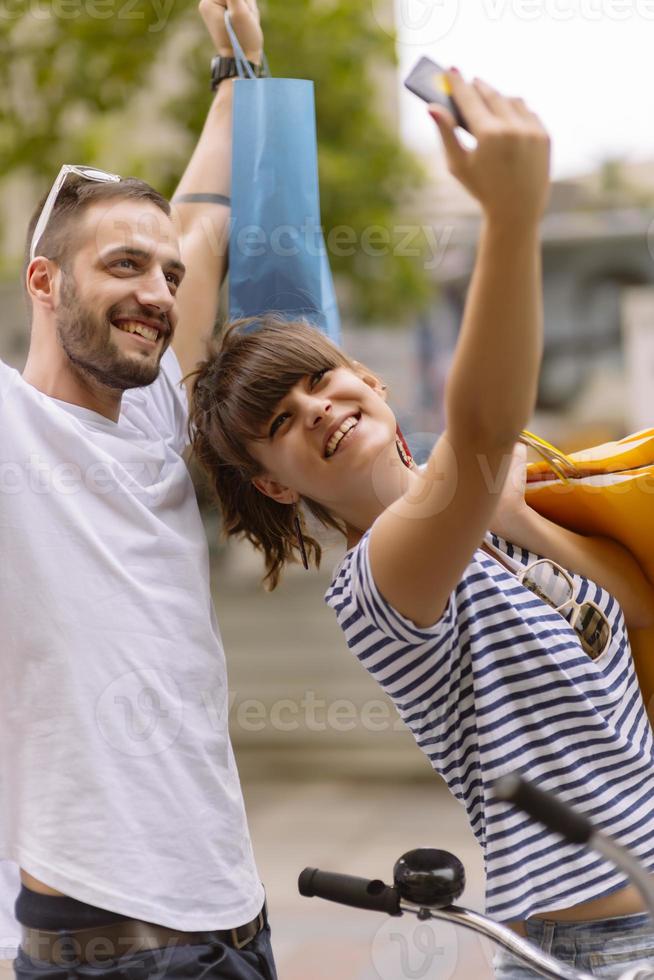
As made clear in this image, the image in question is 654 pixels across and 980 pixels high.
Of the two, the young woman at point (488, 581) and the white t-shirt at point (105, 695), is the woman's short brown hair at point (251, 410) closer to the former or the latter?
the young woman at point (488, 581)

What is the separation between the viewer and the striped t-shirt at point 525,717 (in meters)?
1.62

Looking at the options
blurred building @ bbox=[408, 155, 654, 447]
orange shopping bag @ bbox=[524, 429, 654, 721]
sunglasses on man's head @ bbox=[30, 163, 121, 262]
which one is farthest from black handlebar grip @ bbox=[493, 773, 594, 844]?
blurred building @ bbox=[408, 155, 654, 447]

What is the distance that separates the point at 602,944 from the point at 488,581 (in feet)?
1.67

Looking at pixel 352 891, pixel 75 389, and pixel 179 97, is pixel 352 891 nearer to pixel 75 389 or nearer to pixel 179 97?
pixel 75 389

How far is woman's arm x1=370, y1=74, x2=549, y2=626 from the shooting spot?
3.91 feet

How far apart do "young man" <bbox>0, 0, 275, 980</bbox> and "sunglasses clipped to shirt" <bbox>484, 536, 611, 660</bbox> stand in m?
0.53

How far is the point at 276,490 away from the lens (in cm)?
192

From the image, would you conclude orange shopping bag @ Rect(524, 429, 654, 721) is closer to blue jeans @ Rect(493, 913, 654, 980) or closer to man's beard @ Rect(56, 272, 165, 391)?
blue jeans @ Rect(493, 913, 654, 980)

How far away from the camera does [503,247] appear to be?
122 cm

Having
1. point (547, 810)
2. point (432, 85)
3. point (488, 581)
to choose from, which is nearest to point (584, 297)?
point (488, 581)

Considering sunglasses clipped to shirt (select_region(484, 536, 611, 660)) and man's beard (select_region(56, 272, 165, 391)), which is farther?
man's beard (select_region(56, 272, 165, 391))

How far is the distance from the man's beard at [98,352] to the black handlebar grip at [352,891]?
0.83 meters

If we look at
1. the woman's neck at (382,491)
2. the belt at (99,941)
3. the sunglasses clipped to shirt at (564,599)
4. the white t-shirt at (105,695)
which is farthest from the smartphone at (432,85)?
the belt at (99,941)

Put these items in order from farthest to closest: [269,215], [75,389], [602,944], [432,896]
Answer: [269,215]
[75,389]
[602,944]
[432,896]
